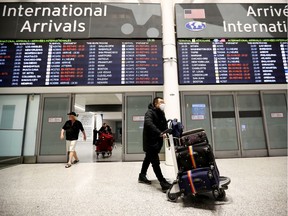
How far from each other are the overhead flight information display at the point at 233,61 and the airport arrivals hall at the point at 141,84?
0.09 ft

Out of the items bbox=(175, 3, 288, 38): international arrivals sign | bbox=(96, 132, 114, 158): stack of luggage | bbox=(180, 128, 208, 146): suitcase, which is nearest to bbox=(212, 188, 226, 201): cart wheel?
bbox=(180, 128, 208, 146): suitcase

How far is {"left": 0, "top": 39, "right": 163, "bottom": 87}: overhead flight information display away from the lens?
358cm

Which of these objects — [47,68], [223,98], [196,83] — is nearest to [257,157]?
[223,98]

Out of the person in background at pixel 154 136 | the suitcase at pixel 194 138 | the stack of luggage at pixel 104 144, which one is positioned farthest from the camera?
the stack of luggage at pixel 104 144

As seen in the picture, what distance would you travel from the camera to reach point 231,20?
4.04 m

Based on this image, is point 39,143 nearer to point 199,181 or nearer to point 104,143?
point 104,143

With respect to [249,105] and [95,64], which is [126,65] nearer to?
[95,64]

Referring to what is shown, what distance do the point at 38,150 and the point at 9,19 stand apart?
144 inches

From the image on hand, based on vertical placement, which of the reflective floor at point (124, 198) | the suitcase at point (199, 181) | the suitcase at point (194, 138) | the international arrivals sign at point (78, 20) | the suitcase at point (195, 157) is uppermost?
the international arrivals sign at point (78, 20)

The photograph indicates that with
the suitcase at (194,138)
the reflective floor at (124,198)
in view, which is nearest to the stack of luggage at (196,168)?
the suitcase at (194,138)

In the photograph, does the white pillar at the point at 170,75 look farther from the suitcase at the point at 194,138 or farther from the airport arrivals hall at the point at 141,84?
the suitcase at the point at 194,138

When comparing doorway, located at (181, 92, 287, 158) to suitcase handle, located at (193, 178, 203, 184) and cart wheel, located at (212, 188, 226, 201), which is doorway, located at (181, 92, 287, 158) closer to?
cart wheel, located at (212, 188, 226, 201)

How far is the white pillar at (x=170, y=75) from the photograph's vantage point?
142 inches

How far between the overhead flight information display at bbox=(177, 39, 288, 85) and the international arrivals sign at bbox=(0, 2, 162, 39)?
1086 mm
